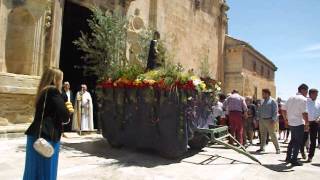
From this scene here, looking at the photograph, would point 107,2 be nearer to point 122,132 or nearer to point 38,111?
point 122,132

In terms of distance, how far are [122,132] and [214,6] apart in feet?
60.6

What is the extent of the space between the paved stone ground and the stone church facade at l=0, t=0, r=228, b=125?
5.90 ft

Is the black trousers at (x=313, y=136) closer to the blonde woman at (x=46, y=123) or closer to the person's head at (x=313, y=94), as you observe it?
the person's head at (x=313, y=94)

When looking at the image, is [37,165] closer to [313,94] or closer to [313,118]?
[313,118]

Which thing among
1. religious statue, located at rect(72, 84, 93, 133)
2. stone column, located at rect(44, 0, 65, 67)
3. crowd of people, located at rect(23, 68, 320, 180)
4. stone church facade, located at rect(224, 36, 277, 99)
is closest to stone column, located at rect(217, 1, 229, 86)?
stone church facade, located at rect(224, 36, 277, 99)

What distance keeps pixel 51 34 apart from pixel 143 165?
6371mm

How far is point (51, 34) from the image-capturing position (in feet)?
36.7

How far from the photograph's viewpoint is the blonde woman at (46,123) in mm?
4051

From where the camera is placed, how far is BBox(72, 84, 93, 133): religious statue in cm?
1104

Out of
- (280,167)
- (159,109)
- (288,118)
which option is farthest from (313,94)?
(159,109)

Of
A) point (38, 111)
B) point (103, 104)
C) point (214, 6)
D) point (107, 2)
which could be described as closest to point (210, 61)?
point (214, 6)

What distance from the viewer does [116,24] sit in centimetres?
1059

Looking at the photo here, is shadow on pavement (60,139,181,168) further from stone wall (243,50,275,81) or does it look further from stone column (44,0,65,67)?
stone wall (243,50,275,81)

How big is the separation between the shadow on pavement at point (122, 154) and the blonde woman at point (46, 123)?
110 inches
